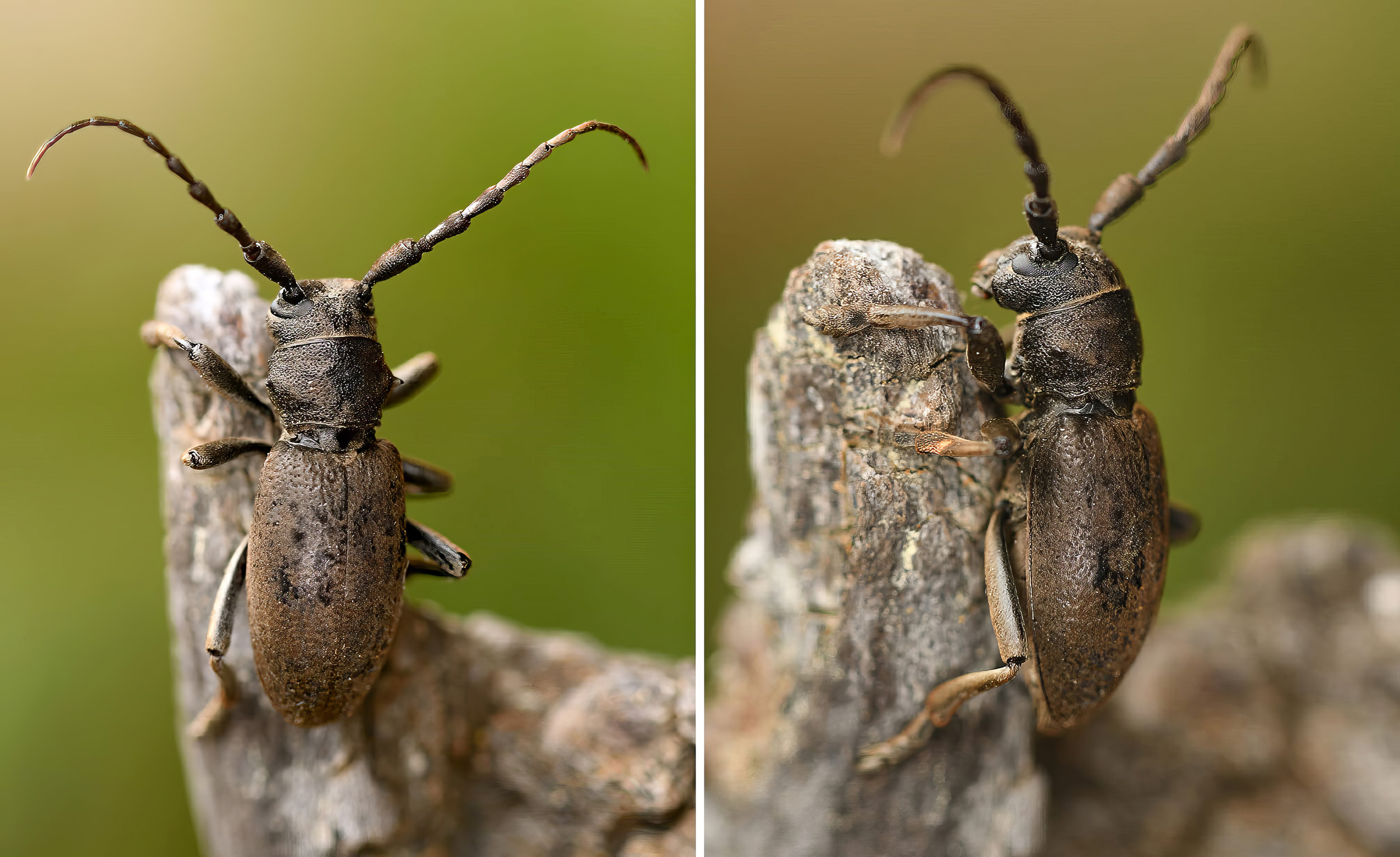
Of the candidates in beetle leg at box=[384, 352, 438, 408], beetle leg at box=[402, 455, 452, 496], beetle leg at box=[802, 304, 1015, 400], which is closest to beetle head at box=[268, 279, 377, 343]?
beetle leg at box=[384, 352, 438, 408]

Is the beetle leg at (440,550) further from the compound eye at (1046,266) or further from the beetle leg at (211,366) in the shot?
the compound eye at (1046,266)

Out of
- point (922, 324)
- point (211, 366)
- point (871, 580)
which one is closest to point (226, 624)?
point (211, 366)

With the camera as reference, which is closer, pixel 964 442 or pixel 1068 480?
pixel 964 442

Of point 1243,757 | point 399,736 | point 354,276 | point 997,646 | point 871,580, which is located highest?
point 354,276

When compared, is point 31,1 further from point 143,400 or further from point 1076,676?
point 1076,676

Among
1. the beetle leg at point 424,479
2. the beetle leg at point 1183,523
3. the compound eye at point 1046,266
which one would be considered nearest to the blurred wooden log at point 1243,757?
the beetle leg at point 1183,523

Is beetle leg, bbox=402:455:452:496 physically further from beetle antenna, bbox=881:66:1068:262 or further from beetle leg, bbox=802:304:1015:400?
beetle antenna, bbox=881:66:1068:262

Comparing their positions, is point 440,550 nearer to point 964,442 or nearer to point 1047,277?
point 964,442

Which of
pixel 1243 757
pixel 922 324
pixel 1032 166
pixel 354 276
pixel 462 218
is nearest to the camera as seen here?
pixel 1032 166
